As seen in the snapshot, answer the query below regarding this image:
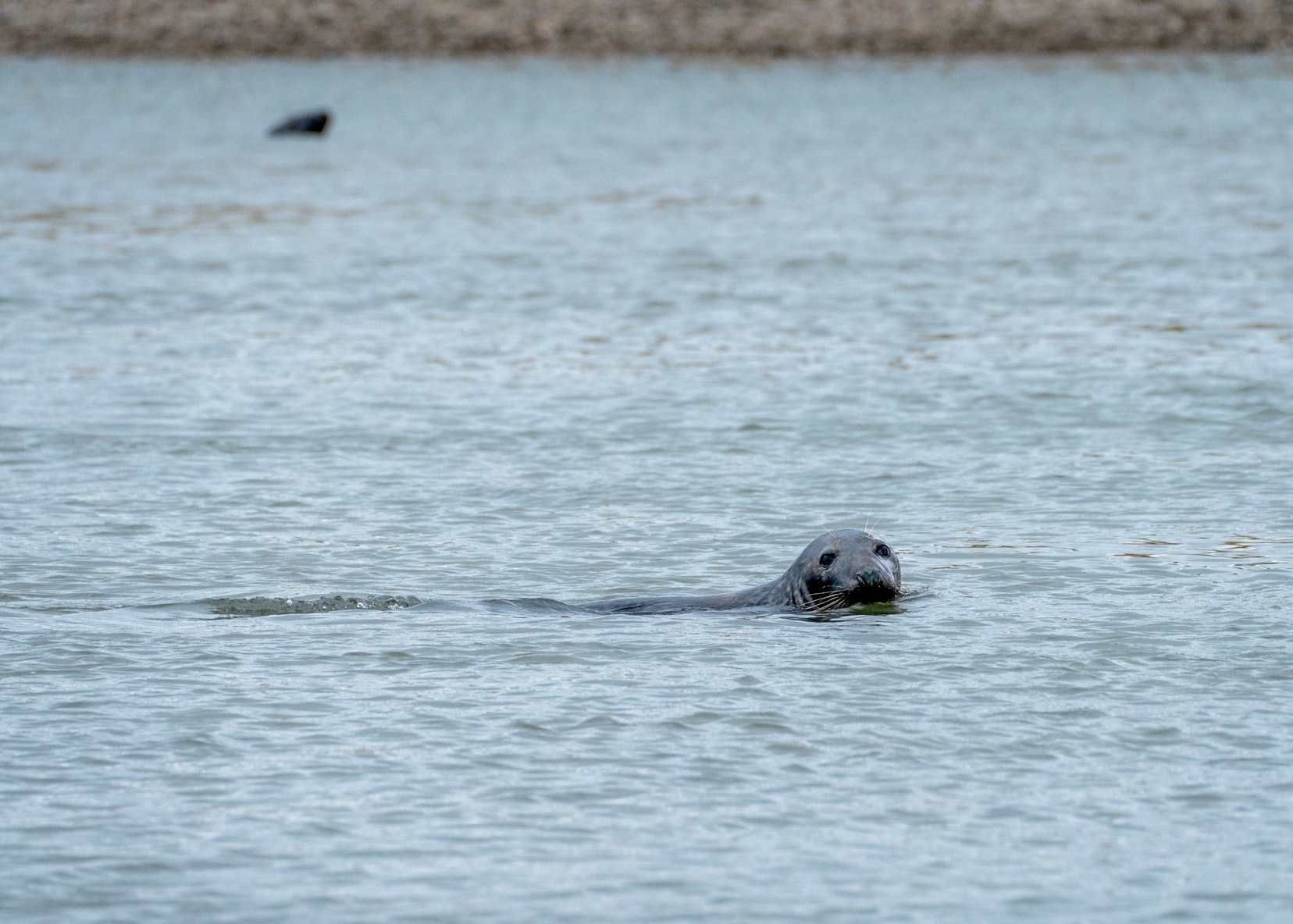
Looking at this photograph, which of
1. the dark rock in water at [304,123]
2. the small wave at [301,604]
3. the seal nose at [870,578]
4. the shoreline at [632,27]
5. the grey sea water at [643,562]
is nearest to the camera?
the grey sea water at [643,562]

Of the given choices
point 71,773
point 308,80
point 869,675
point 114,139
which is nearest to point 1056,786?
point 869,675

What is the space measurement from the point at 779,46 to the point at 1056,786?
2380 inches

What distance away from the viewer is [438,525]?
43.8 feet

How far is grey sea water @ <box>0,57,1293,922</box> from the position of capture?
309 inches

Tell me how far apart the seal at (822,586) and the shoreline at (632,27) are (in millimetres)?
57408

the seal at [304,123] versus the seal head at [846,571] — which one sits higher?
the seal at [304,123]

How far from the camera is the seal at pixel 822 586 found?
11016 mm

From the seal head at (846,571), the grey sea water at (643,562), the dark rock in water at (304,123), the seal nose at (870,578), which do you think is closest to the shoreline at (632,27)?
the dark rock in water at (304,123)

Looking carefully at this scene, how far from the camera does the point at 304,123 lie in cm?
4700

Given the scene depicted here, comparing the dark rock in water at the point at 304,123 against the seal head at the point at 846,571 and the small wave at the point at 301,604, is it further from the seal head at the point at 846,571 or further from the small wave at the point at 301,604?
the seal head at the point at 846,571

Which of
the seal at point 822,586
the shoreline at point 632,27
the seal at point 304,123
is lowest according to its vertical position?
the seal at point 822,586

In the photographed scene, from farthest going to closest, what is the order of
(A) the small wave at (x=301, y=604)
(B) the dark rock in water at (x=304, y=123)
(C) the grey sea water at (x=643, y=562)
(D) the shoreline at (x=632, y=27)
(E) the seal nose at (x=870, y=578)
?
(D) the shoreline at (x=632, y=27)
(B) the dark rock in water at (x=304, y=123)
(A) the small wave at (x=301, y=604)
(E) the seal nose at (x=870, y=578)
(C) the grey sea water at (x=643, y=562)

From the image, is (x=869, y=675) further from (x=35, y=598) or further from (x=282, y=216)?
(x=282, y=216)

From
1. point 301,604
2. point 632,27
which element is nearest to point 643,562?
point 301,604
